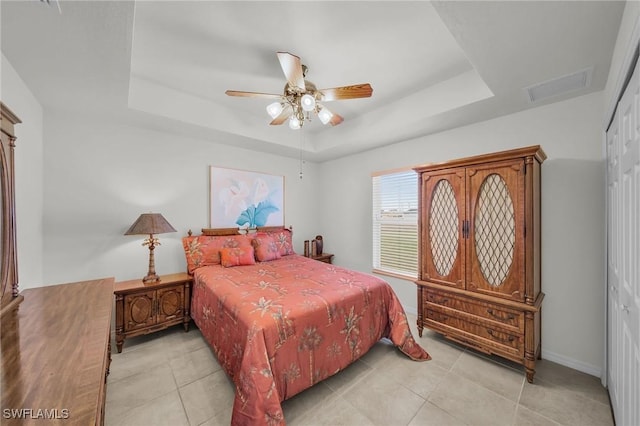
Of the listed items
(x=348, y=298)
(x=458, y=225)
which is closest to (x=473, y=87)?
(x=458, y=225)

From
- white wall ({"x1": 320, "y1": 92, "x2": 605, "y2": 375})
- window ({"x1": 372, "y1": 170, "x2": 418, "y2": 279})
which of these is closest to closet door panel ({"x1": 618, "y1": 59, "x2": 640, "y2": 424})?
white wall ({"x1": 320, "y1": 92, "x2": 605, "y2": 375})

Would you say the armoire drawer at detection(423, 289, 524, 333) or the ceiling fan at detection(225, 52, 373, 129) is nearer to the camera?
the ceiling fan at detection(225, 52, 373, 129)

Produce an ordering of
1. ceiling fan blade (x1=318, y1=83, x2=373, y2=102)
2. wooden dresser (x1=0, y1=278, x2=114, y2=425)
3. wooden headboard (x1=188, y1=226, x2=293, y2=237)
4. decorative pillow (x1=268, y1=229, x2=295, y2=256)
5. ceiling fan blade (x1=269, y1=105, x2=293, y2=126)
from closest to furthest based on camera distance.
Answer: wooden dresser (x1=0, y1=278, x2=114, y2=425) < ceiling fan blade (x1=318, y1=83, x2=373, y2=102) < ceiling fan blade (x1=269, y1=105, x2=293, y2=126) < wooden headboard (x1=188, y1=226, x2=293, y2=237) < decorative pillow (x1=268, y1=229, x2=295, y2=256)

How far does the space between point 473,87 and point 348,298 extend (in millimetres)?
2285

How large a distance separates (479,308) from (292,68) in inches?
105

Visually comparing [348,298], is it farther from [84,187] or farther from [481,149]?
[84,187]

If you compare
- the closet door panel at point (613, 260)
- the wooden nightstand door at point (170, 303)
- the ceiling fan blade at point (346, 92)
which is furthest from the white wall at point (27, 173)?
the closet door panel at point (613, 260)

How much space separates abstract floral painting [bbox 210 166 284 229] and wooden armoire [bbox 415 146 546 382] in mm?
2354

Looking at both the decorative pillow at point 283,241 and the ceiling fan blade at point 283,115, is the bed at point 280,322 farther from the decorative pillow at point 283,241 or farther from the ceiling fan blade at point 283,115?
the ceiling fan blade at point 283,115

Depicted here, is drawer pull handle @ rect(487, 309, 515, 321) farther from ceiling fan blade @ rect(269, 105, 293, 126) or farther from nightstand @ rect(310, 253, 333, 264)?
ceiling fan blade @ rect(269, 105, 293, 126)

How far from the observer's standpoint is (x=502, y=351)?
7.17ft

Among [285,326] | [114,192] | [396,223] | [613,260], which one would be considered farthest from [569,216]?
[114,192]

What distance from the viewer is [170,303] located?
276 cm

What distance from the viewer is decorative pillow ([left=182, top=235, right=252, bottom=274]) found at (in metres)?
3.03
